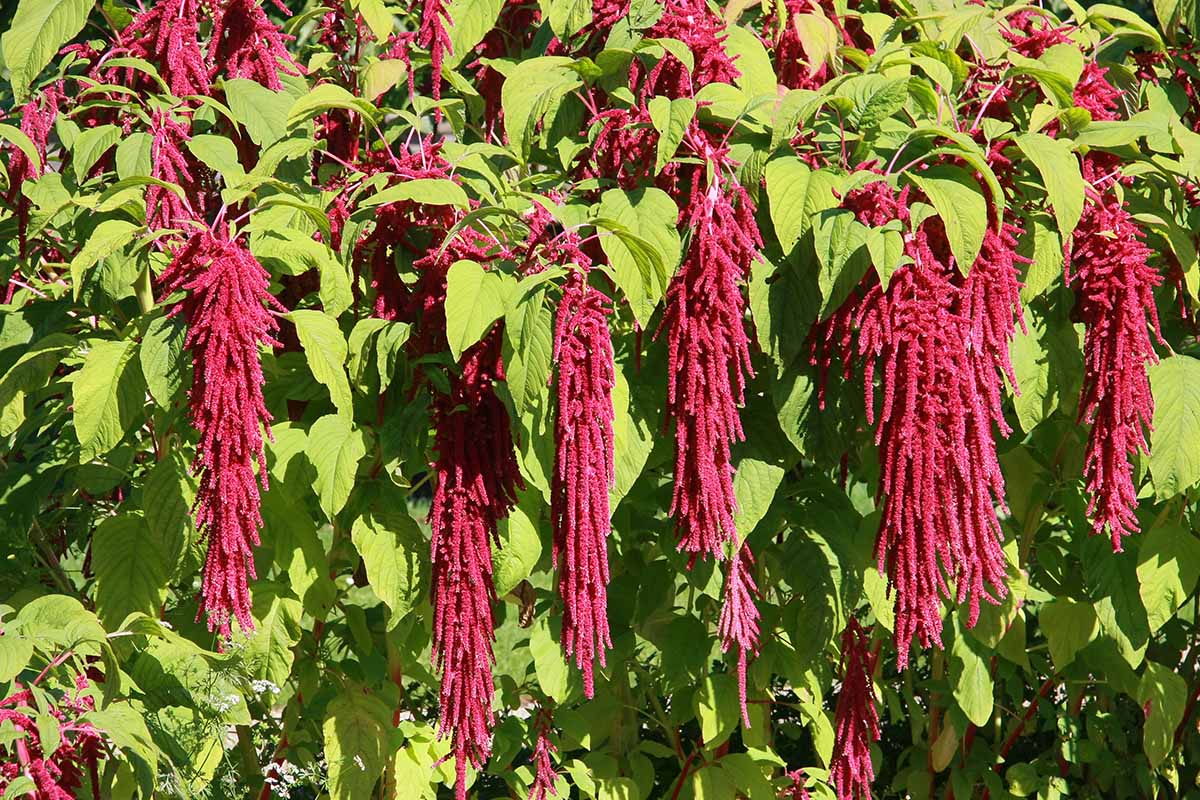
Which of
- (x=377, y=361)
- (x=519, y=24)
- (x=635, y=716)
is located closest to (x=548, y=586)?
(x=635, y=716)

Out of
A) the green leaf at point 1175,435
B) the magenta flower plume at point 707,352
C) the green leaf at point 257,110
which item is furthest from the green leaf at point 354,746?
the green leaf at point 1175,435

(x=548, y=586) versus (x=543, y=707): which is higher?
(x=543, y=707)

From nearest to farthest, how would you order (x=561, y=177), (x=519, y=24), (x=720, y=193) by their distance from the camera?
(x=720, y=193) < (x=561, y=177) < (x=519, y=24)

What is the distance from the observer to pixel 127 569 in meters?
2.47

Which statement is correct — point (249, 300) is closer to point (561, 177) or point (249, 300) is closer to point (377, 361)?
point (377, 361)

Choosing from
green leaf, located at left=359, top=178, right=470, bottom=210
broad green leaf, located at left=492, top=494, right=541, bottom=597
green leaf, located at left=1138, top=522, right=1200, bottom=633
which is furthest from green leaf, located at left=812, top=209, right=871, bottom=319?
green leaf, located at left=1138, top=522, right=1200, bottom=633

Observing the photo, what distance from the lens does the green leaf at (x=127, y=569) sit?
246 centimetres

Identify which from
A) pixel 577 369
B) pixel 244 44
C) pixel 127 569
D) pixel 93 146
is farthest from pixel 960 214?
pixel 127 569

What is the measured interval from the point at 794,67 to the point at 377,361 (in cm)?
105

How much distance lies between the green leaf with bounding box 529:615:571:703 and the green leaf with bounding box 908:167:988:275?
3.49 feet

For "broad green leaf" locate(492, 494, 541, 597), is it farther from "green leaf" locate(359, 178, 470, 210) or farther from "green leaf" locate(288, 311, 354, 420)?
→ "green leaf" locate(359, 178, 470, 210)

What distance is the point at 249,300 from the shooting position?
201 centimetres

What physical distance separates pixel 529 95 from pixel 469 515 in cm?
72

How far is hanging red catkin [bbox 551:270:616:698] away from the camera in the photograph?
6.53 feet
